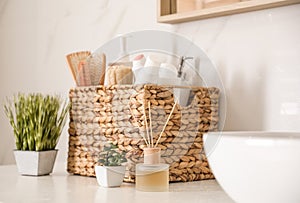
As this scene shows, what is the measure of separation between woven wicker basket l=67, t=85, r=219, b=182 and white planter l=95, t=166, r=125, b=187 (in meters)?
0.04

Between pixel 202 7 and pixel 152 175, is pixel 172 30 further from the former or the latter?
pixel 152 175

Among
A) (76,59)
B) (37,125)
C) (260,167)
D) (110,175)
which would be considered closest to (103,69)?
(76,59)

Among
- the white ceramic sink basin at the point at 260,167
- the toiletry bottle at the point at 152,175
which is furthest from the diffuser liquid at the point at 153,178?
the white ceramic sink basin at the point at 260,167

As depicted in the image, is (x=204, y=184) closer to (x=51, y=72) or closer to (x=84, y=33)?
(x=84, y=33)

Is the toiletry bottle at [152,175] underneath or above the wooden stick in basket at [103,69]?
underneath

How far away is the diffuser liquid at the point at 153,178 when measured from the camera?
1.21 m

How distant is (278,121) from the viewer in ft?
4.45

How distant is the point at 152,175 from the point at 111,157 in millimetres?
137

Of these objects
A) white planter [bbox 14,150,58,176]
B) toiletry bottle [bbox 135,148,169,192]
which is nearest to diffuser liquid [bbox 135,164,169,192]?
toiletry bottle [bbox 135,148,169,192]

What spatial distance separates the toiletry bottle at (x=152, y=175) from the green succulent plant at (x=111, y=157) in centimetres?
7

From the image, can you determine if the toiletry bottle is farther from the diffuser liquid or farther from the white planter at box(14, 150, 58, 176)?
the white planter at box(14, 150, 58, 176)

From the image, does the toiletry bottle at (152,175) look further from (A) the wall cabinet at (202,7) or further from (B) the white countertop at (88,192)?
(A) the wall cabinet at (202,7)

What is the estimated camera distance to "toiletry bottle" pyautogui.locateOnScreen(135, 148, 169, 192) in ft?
3.97

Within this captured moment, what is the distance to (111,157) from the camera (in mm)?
1305
